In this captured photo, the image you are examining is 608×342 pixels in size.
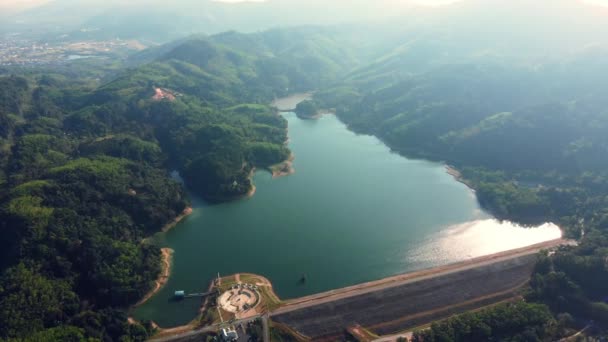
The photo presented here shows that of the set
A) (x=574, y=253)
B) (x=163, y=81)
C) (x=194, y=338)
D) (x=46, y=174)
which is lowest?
(x=194, y=338)

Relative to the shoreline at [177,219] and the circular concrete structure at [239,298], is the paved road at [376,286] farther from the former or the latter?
the shoreline at [177,219]

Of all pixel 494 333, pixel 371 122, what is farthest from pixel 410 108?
pixel 494 333

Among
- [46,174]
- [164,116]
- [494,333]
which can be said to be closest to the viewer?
[494,333]

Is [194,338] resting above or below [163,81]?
below

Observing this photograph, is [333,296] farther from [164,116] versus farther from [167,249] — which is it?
[164,116]

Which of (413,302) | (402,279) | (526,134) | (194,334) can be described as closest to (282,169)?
(402,279)

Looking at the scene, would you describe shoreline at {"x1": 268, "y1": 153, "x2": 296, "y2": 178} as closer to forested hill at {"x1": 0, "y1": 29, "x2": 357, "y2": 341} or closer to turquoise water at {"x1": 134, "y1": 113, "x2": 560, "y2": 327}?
turquoise water at {"x1": 134, "y1": 113, "x2": 560, "y2": 327}

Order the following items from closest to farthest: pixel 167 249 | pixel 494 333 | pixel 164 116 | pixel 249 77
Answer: pixel 494 333 → pixel 167 249 → pixel 164 116 → pixel 249 77

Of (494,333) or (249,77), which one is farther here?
A: (249,77)
